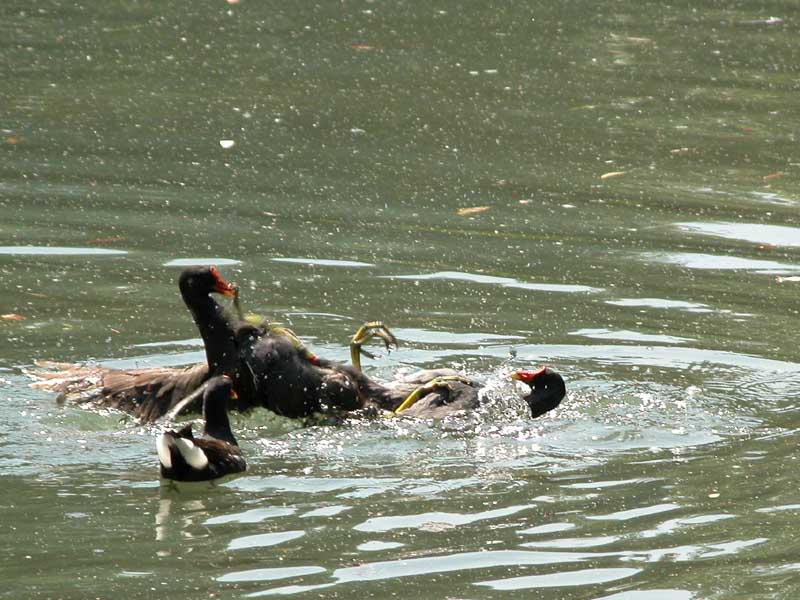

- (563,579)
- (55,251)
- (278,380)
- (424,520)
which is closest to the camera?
(563,579)

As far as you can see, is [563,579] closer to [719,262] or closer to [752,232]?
[719,262]

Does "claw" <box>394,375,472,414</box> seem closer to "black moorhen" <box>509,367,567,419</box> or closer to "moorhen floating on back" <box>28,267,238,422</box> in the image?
"black moorhen" <box>509,367,567,419</box>

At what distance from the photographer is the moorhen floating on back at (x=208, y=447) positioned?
7188 mm

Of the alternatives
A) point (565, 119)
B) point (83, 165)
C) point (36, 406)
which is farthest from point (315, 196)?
point (36, 406)

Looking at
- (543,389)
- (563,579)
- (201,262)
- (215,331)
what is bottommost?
(563,579)

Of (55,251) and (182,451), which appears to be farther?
(55,251)

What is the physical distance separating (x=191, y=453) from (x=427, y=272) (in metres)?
3.59

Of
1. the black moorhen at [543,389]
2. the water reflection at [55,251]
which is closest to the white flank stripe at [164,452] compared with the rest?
the black moorhen at [543,389]

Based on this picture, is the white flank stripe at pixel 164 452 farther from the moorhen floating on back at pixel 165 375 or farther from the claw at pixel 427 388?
the claw at pixel 427 388

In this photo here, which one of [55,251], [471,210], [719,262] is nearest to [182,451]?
[55,251]

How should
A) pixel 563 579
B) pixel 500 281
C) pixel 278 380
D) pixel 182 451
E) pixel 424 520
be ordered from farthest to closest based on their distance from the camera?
pixel 500 281 → pixel 278 380 → pixel 182 451 → pixel 424 520 → pixel 563 579

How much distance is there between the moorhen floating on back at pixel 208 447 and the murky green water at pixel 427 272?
0.36ft

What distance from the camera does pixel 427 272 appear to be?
10.5 m

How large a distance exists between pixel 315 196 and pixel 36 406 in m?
4.04
